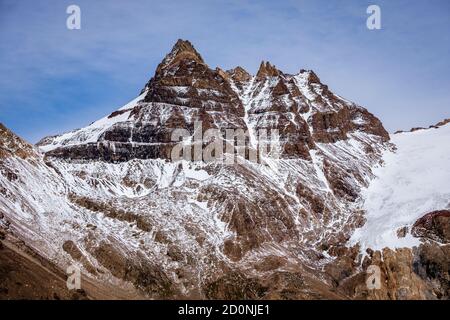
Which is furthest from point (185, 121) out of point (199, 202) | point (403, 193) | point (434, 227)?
point (434, 227)

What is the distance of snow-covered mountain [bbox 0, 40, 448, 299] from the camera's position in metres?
111

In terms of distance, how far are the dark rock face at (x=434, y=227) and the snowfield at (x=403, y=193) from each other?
2505 millimetres

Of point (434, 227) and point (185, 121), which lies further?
point (185, 121)

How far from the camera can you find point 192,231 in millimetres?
126500

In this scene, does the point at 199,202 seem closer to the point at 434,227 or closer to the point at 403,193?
the point at 434,227

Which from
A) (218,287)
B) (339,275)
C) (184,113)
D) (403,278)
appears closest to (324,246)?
(339,275)

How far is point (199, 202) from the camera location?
13900 cm

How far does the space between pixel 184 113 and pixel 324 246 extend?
64.0 metres

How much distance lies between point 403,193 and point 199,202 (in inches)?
2113

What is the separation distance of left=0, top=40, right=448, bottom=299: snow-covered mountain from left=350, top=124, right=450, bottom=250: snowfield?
2.26ft

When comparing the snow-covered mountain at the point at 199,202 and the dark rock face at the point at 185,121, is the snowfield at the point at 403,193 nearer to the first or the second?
the snow-covered mountain at the point at 199,202

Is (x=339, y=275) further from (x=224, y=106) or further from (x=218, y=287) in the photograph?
(x=224, y=106)

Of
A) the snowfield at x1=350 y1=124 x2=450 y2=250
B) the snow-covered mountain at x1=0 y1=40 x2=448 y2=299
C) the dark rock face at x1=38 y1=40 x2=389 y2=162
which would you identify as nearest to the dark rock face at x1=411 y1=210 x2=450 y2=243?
the snowfield at x1=350 y1=124 x2=450 y2=250

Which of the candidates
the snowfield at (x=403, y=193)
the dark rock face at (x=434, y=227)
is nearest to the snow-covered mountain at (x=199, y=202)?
the snowfield at (x=403, y=193)
